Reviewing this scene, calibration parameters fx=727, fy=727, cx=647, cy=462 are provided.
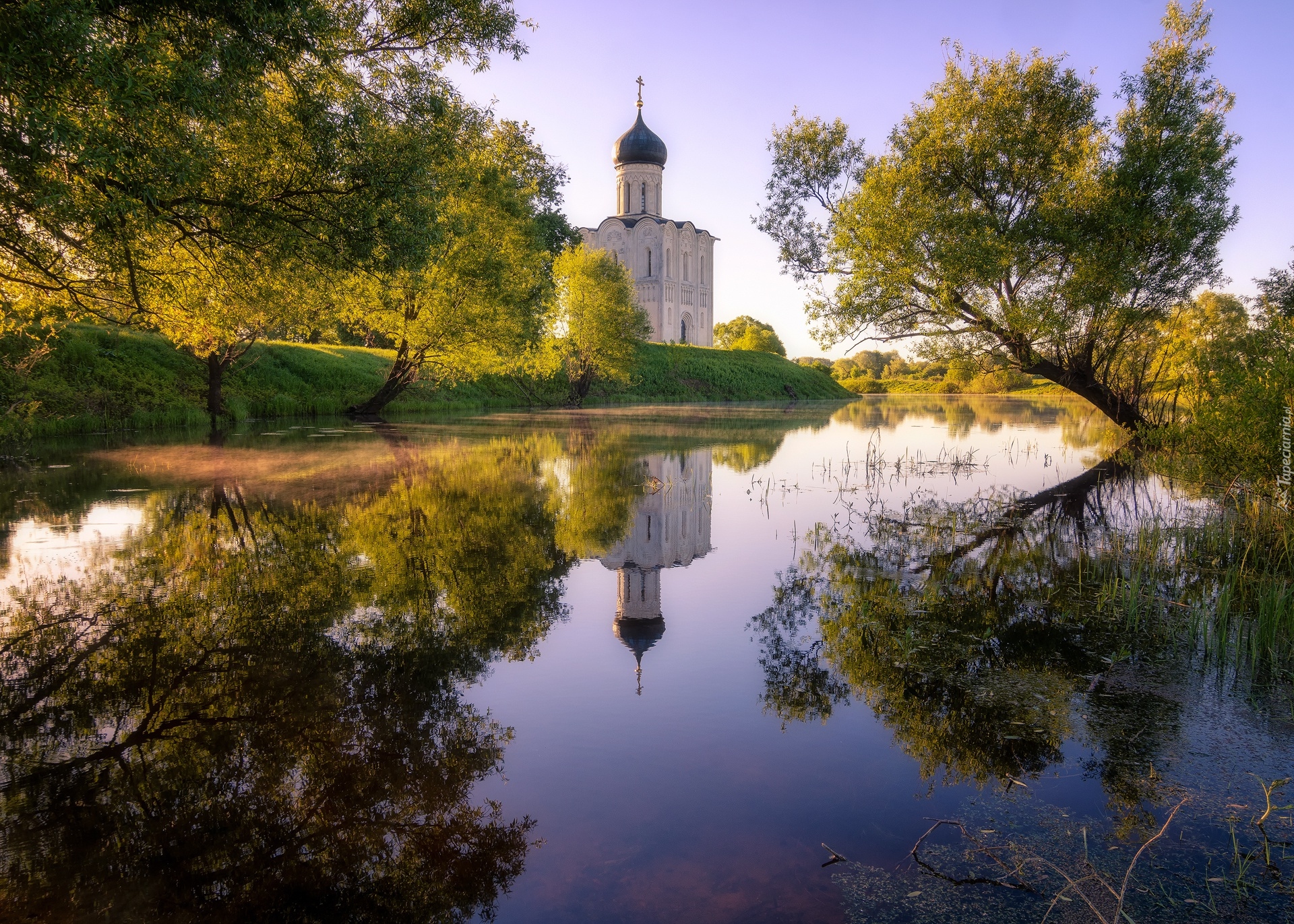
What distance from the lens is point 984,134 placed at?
56.3ft

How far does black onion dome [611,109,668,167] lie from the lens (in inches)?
3078

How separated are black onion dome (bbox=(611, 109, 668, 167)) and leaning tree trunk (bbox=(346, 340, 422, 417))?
190ft

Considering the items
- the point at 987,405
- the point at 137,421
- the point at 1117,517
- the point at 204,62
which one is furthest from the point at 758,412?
the point at 204,62

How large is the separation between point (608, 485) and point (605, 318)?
3175 cm

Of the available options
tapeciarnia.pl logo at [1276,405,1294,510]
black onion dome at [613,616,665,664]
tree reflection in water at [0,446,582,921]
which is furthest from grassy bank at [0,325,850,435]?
tapeciarnia.pl logo at [1276,405,1294,510]

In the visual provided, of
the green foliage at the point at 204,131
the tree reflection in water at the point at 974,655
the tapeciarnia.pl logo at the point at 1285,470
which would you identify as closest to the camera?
the tree reflection in water at the point at 974,655

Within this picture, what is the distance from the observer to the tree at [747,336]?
87.9 m

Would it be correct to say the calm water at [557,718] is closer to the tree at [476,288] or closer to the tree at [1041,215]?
the tree at [1041,215]

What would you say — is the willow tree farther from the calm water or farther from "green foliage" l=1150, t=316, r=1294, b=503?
"green foliage" l=1150, t=316, r=1294, b=503

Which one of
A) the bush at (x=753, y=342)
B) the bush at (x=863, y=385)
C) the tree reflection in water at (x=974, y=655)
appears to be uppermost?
the bush at (x=753, y=342)

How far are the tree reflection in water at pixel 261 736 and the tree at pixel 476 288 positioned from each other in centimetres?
1767

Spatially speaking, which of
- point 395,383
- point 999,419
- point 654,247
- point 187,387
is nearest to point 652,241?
point 654,247

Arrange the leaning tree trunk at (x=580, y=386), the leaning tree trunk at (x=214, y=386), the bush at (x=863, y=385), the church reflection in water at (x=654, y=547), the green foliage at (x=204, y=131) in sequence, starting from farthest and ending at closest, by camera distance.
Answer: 1. the bush at (x=863, y=385)
2. the leaning tree trunk at (x=580, y=386)
3. the leaning tree trunk at (x=214, y=386)
4. the green foliage at (x=204, y=131)
5. the church reflection in water at (x=654, y=547)

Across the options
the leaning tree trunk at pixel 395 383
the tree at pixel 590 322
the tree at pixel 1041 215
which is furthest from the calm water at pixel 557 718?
the tree at pixel 590 322
